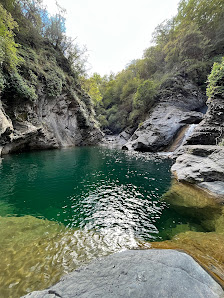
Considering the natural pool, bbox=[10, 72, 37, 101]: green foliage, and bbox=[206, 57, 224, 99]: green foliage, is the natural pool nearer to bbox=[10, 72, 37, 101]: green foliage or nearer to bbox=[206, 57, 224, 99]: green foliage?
bbox=[206, 57, 224, 99]: green foliage

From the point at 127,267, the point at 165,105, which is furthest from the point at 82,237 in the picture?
the point at 165,105

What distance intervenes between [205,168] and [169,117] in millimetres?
16001

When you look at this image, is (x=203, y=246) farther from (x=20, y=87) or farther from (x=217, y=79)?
(x=20, y=87)

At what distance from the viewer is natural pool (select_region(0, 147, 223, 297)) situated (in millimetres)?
3025

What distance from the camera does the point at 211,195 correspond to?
6883 mm

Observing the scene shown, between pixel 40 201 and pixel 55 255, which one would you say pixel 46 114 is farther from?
pixel 55 255

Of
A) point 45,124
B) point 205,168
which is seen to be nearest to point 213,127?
point 205,168

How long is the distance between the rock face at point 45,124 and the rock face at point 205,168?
13886mm

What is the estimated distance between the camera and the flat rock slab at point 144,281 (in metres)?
1.76

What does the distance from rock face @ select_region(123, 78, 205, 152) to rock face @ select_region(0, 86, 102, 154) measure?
34.8 ft

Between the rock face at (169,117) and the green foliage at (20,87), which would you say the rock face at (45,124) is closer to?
the green foliage at (20,87)

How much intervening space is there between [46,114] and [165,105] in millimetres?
20351

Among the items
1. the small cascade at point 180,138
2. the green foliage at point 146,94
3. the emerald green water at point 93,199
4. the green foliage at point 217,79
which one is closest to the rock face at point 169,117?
the small cascade at point 180,138

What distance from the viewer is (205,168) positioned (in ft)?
26.0
